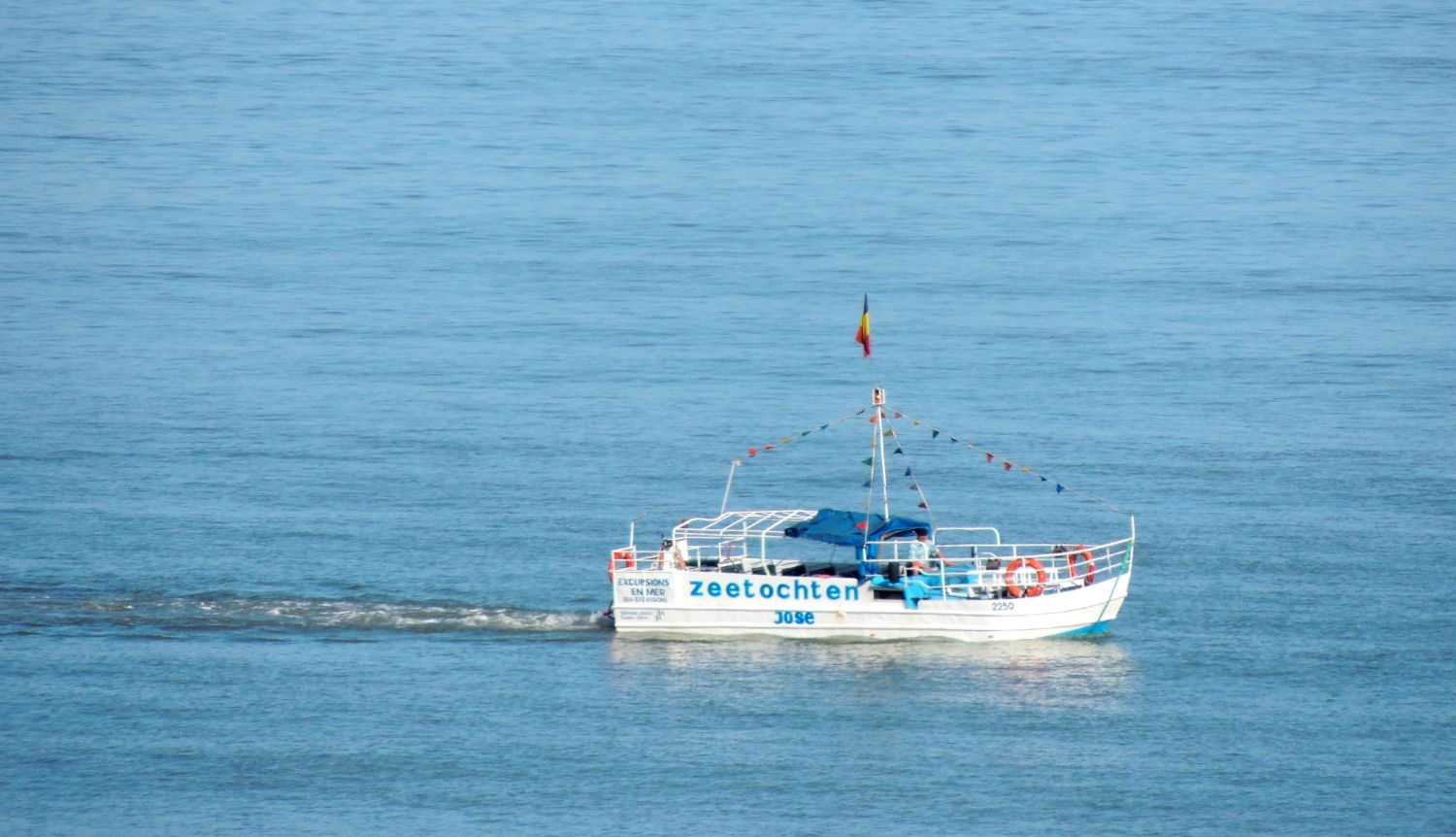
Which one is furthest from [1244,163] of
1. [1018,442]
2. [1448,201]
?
[1018,442]

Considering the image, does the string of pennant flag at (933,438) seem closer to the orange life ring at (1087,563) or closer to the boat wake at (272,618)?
the orange life ring at (1087,563)

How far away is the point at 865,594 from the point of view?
6384cm

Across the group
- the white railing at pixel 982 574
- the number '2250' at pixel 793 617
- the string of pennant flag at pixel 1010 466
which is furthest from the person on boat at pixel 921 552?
the string of pennant flag at pixel 1010 466

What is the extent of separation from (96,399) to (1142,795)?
58.8 meters

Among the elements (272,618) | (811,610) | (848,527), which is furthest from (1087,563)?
(272,618)

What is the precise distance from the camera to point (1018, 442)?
291 feet

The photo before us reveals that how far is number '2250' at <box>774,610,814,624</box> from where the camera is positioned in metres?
64.1

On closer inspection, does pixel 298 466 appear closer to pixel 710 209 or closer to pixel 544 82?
pixel 710 209

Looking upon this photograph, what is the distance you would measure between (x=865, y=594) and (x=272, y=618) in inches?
768

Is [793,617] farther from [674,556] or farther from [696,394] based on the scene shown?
[696,394]

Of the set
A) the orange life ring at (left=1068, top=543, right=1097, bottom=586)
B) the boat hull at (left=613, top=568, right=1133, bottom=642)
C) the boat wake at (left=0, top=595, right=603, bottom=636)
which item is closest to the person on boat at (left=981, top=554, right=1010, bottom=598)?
the boat hull at (left=613, top=568, right=1133, bottom=642)

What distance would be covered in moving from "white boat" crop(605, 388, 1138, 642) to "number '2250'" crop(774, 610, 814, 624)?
3cm

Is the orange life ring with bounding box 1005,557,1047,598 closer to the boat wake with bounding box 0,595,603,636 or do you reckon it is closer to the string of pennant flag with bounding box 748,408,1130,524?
the string of pennant flag with bounding box 748,408,1130,524

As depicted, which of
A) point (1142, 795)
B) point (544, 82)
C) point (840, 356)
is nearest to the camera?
point (1142, 795)
